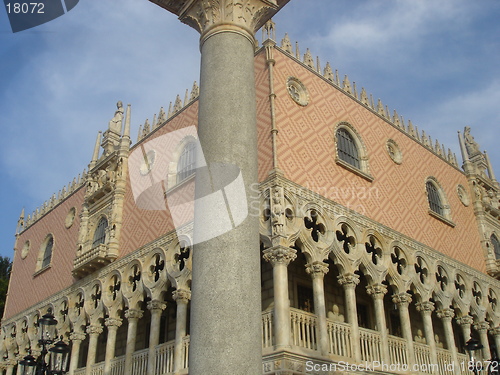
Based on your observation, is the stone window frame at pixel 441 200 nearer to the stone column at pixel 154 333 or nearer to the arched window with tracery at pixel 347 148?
the arched window with tracery at pixel 347 148

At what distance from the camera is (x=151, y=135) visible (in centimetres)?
1741

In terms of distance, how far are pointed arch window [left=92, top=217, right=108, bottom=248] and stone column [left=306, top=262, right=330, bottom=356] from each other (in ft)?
27.5

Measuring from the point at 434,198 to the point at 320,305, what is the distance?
7.98 meters

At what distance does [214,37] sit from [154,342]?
9346 millimetres

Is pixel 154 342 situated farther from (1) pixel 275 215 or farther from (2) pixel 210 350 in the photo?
(2) pixel 210 350

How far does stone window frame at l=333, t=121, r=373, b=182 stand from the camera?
14.2m

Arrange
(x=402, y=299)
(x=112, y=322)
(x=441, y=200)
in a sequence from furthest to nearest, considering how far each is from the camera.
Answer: (x=441, y=200), (x=112, y=322), (x=402, y=299)

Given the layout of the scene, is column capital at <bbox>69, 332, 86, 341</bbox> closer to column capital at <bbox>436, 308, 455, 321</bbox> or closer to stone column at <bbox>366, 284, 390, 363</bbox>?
stone column at <bbox>366, 284, 390, 363</bbox>

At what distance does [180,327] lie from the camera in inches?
495

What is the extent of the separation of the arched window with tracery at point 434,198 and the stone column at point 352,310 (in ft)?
19.4

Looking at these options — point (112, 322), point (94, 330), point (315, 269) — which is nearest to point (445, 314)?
point (315, 269)

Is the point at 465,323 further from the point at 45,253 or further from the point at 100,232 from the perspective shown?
the point at 45,253

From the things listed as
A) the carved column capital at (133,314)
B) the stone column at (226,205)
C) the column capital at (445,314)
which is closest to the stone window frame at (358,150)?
the column capital at (445,314)

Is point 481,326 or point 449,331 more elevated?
point 481,326
